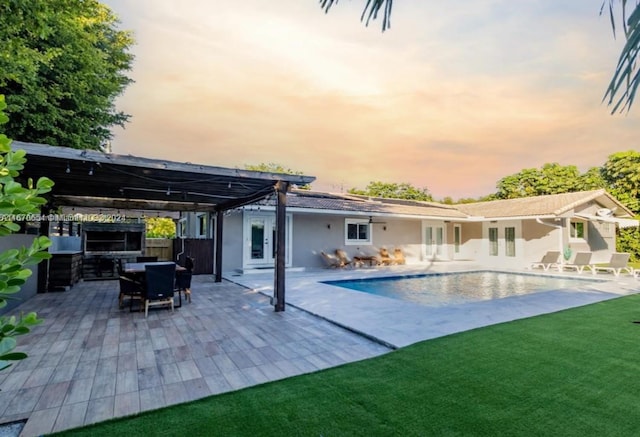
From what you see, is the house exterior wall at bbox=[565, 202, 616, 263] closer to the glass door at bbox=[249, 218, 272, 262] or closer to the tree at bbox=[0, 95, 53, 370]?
the glass door at bbox=[249, 218, 272, 262]

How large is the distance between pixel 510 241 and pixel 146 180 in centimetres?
1749

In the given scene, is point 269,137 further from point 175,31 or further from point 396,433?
point 396,433

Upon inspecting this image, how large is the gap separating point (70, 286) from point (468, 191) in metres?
38.5

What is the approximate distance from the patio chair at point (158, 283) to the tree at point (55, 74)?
3802 mm

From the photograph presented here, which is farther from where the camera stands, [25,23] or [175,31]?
[175,31]

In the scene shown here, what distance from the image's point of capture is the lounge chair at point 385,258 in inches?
644

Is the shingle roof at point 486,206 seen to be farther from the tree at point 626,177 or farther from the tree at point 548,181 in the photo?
the tree at point 548,181

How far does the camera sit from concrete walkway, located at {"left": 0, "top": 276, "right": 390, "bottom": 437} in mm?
3076

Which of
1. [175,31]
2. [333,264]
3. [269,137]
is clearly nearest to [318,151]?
[269,137]

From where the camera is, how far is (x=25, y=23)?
498cm

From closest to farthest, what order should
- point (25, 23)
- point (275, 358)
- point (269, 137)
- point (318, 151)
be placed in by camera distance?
point (275, 358) → point (25, 23) → point (269, 137) → point (318, 151)

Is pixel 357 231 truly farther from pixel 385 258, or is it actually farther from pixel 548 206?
pixel 548 206

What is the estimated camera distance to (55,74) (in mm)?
8266

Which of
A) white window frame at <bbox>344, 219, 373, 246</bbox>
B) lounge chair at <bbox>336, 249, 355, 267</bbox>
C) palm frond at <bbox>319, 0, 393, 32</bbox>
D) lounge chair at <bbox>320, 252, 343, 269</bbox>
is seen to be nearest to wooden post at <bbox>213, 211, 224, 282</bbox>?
lounge chair at <bbox>320, 252, 343, 269</bbox>
